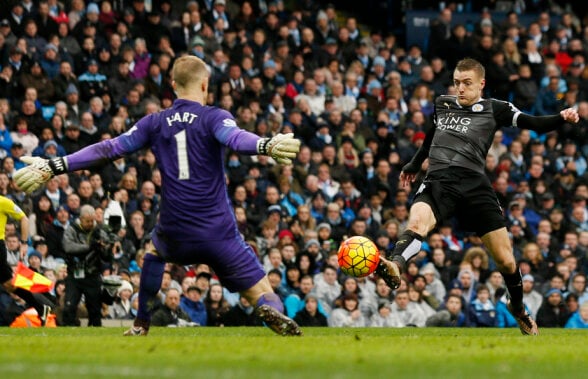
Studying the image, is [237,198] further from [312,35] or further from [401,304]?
[312,35]

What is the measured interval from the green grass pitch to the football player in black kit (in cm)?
173

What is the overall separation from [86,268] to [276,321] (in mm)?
7261

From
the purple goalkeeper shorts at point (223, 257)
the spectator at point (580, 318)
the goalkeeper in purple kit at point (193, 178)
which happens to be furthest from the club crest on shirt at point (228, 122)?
the spectator at point (580, 318)

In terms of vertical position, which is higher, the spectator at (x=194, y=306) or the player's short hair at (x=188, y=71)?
the player's short hair at (x=188, y=71)

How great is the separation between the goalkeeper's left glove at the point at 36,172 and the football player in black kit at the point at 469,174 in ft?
11.3

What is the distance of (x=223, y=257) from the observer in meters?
10.4

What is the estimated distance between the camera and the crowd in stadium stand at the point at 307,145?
1934 centimetres

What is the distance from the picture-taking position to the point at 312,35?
86.9 ft

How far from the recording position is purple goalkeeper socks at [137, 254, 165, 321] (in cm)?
1079

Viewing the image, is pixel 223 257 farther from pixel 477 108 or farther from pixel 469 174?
pixel 477 108

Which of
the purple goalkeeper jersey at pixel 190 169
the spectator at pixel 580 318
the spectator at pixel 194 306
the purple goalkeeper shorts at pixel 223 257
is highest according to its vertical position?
the purple goalkeeper jersey at pixel 190 169

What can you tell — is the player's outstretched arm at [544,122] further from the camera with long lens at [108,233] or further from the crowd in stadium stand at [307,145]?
the crowd in stadium stand at [307,145]

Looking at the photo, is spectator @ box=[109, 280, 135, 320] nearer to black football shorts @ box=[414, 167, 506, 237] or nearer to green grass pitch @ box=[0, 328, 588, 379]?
black football shorts @ box=[414, 167, 506, 237]

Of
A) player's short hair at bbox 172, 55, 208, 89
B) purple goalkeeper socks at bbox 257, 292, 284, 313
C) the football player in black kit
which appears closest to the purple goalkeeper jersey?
player's short hair at bbox 172, 55, 208, 89
